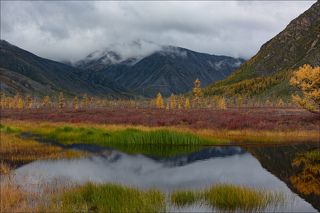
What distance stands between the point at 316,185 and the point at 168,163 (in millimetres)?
12128

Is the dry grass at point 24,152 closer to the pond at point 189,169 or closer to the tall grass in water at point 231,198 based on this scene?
the pond at point 189,169

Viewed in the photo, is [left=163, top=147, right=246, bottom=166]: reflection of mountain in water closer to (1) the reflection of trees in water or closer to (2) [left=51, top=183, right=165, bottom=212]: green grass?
(1) the reflection of trees in water

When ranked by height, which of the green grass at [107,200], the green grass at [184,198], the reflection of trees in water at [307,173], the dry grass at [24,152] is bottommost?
the reflection of trees in water at [307,173]

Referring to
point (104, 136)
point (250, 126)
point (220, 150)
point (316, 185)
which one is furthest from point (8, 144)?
point (250, 126)

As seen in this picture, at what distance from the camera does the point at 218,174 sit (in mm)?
26594

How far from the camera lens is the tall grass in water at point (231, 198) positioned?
656 inches

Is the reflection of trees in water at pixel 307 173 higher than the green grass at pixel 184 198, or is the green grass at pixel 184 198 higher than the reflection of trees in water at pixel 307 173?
the green grass at pixel 184 198

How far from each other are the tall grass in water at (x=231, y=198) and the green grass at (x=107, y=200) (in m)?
1.13

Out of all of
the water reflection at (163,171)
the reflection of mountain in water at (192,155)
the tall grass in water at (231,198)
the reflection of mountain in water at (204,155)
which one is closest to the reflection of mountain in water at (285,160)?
the water reflection at (163,171)

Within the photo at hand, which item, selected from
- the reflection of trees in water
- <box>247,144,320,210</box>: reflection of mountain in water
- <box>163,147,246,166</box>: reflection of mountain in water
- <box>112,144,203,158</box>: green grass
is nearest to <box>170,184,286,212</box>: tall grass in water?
<box>247,144,320,210</box>: reflection of mountain in water

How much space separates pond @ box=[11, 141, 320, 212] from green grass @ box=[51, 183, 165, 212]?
1716mm

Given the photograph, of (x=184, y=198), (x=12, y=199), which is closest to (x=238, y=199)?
(x=184, y=198)

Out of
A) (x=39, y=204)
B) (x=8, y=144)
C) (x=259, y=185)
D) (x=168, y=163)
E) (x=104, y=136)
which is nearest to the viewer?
(x=39, y=204)

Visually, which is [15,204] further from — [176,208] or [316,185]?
[316,185]
